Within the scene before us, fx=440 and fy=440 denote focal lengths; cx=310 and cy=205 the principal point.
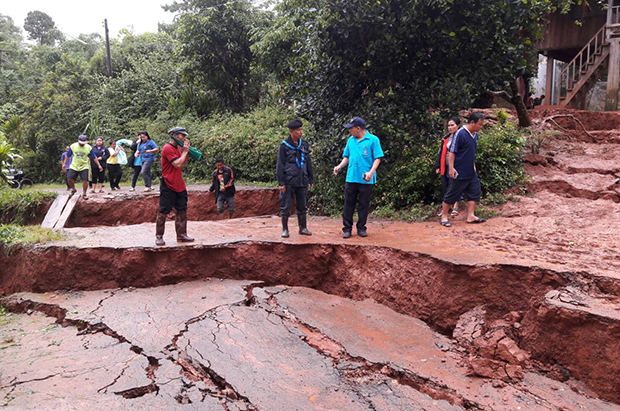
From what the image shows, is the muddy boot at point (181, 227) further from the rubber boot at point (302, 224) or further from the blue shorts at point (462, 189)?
the blue shorts at point (462, 189)

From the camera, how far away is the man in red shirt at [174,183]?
5.91 metres

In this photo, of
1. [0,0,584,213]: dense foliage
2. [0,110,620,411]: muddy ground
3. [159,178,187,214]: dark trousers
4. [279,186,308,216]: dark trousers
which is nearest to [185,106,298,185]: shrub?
[0,0,584,213]: dense foliage

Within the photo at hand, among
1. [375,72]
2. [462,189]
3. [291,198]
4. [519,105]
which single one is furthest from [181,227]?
[519,105]

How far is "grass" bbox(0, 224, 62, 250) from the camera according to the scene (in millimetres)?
6562

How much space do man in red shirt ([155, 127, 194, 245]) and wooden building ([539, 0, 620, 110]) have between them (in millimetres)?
12446

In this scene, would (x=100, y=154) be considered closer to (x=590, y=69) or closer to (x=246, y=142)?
(x=246, y=142)

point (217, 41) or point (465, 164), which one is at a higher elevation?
point (217, 41)

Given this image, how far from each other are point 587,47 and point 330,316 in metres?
13.8

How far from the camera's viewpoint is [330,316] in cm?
518

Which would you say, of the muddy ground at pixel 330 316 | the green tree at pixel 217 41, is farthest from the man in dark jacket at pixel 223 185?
the green tree at pixel 217 41

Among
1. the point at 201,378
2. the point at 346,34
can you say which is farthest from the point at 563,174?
the point at 201,378

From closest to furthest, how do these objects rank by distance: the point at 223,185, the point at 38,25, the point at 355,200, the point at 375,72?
1. the point at 355,200
2. the point at 375,72
3. the point at 223,185
4. the point at 38,25

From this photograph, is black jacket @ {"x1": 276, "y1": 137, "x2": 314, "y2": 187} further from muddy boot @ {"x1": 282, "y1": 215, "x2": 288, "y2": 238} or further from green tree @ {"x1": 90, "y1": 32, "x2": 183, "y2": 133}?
green tree @ {"x1": 90, "y1": 32, "x2": 183, "y2": 133}

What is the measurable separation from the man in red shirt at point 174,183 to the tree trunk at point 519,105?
22.0 ft
